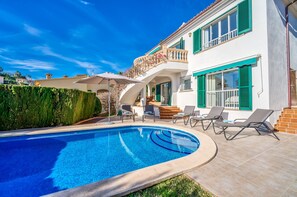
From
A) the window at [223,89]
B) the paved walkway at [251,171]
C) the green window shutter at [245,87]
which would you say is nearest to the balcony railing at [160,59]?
the window at [223,89]

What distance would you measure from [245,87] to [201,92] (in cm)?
335

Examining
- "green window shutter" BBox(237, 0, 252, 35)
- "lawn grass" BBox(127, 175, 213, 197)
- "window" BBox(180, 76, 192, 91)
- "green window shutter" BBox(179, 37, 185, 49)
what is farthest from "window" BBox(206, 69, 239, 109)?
"lawn grass" BBox(127, 175, 213, 197)

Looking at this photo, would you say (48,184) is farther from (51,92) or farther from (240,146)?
(51,92)

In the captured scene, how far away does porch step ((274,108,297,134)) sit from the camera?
712cm

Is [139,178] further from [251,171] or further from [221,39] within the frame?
[221,39]

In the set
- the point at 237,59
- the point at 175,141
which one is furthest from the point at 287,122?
the point at 175,141

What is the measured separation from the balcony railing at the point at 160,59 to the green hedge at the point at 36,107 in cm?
611

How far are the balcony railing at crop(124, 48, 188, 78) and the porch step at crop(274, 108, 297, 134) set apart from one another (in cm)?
772

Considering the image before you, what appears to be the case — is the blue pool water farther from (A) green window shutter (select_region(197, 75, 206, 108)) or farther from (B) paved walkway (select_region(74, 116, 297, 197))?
(A) green window shutter (select_region(197, 75, 206, 108))

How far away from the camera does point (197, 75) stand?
459 inches

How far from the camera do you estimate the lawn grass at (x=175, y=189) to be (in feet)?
8.58

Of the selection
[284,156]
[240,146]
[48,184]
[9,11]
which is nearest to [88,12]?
[9,11]

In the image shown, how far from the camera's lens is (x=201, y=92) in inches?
448

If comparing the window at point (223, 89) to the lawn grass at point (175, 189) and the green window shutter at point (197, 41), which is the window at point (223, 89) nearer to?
the green window shutter at point (197, 41)
